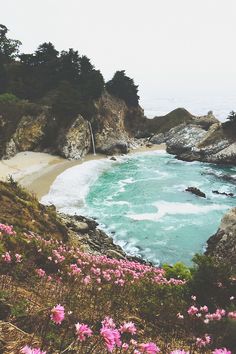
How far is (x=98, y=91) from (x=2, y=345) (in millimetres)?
63222

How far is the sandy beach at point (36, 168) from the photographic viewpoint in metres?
35.5

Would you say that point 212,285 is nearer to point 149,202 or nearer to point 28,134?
point 149,202

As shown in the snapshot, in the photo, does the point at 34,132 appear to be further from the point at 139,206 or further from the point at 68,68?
the point at 139,206

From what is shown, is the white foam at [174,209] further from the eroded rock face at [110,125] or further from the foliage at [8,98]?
the foliage at [8,98]

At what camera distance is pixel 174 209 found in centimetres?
3050

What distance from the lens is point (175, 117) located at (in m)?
84.3

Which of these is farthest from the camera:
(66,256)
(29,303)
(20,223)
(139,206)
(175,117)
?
(175,117)

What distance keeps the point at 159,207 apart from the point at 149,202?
67.5 inches

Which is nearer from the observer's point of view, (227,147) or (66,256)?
(66,256)

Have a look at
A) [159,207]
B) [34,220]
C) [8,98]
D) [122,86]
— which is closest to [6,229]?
[34,220]

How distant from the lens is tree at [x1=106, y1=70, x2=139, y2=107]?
74.9 metres

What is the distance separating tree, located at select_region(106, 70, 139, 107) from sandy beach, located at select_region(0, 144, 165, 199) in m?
24.6

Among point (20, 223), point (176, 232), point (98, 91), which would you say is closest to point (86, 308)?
point (20, 223)

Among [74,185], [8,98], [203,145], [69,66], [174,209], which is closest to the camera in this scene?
[174,209]
